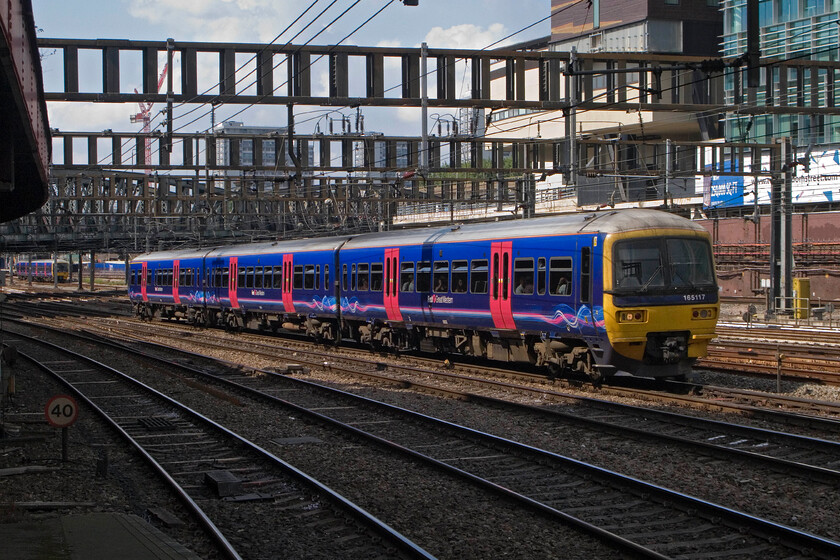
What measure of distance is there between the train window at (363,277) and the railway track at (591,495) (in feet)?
31.5

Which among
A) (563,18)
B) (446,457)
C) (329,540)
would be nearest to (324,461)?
(446,457)

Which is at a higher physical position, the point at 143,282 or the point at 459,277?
the point at 459,277

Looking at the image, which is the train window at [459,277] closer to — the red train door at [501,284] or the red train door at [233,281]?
the red train door at [501,284]

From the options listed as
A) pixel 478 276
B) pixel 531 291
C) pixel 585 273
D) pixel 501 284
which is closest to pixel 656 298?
pixel 585 273

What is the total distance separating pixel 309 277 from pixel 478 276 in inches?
350

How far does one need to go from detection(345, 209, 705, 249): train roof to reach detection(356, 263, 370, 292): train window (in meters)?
1.59

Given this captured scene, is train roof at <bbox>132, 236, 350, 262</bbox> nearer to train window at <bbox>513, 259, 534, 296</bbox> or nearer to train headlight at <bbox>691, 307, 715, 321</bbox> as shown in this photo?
train window at <bbox>513, 259, 534, 296</bbox>

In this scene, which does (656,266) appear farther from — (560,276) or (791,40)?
(791,40)

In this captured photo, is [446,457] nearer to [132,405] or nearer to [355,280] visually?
[132,405]

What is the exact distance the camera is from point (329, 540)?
26.3 ft

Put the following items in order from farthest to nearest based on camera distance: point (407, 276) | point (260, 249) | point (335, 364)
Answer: point (260, 249), point (335, 364), point (407, 276)

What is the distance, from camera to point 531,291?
17.4 meters

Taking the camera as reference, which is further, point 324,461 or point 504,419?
point 504,419

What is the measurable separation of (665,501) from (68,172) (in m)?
34.0
